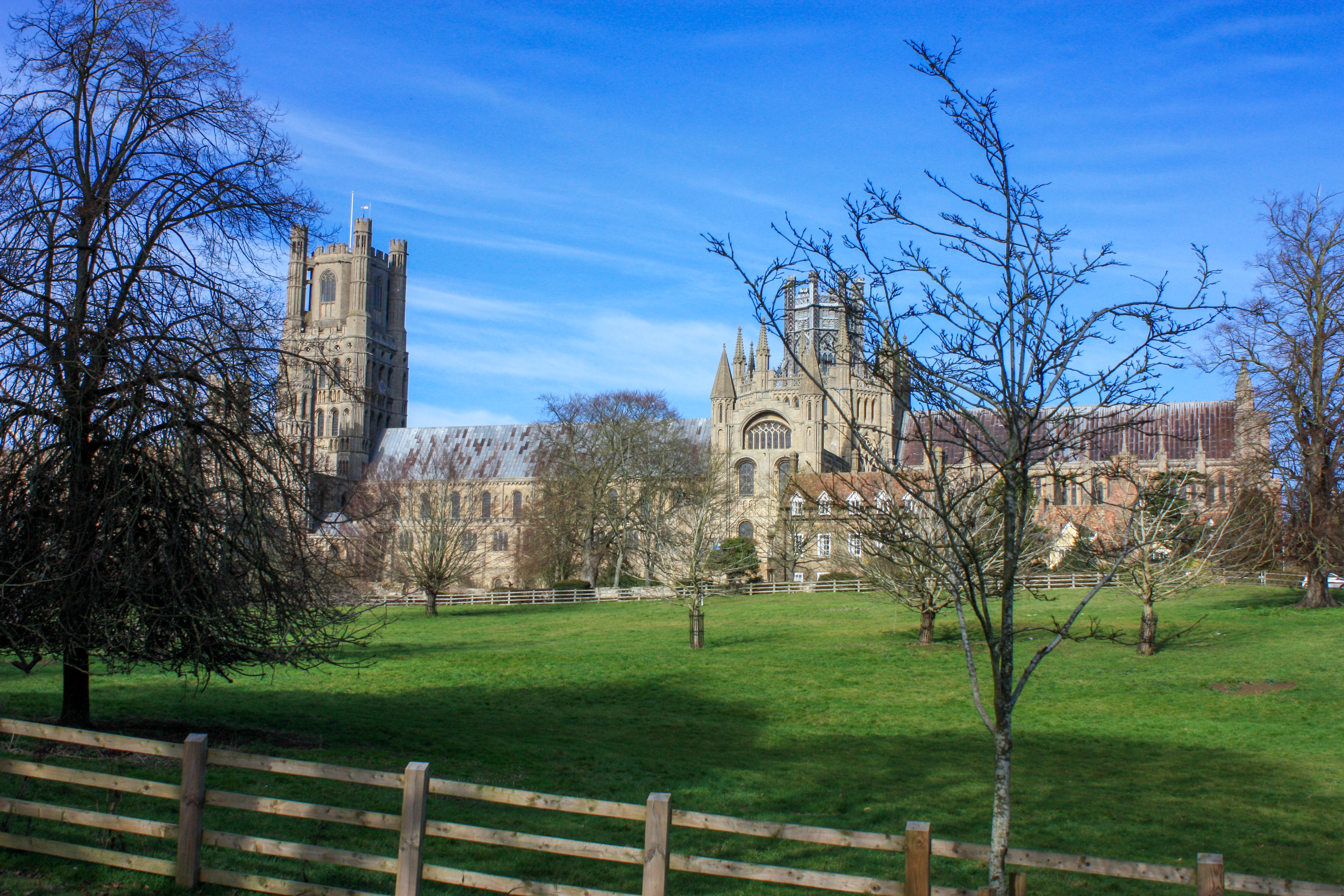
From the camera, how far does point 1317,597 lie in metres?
34.8

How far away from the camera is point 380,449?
89375 millimetres

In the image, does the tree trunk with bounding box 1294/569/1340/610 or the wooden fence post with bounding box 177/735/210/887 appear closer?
the wooden fence post with bounding box 177/735/210/887

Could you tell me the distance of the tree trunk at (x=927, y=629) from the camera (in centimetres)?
3058

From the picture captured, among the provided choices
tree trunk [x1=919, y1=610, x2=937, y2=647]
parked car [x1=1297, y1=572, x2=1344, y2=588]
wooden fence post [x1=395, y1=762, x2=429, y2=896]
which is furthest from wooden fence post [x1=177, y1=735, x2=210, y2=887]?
parked car [x1=1297, y1=572, x2=1344, y2=588]

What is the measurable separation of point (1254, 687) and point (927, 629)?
9336 millimetres

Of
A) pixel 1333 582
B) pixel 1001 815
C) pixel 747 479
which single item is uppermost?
pixel 747 479

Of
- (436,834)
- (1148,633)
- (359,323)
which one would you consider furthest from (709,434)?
(436,834)

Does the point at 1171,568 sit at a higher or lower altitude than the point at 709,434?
lower

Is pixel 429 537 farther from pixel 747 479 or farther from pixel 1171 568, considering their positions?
pixel 1171 568

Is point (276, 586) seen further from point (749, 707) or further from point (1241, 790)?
point (1241, 790)

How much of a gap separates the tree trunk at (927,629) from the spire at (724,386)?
41.2 m

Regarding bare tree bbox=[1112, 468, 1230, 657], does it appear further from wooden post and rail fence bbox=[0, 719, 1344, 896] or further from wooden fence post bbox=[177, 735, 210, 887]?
wooden fence post bbox=[177, 735, 210, 887]

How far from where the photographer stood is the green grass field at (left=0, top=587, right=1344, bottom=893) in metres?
10.3

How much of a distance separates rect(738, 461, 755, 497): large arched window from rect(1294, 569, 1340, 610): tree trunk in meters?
36.4
